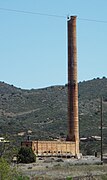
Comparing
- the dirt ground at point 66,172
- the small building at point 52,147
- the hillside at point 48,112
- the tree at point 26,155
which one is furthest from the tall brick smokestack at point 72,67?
the dirt ground at point 66,172

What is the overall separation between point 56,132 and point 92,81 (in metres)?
67.5

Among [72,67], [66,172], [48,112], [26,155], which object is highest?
[72,67]

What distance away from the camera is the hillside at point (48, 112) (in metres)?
105

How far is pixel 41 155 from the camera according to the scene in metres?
74.5

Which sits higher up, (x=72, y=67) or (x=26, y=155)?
(x=72, y=67)

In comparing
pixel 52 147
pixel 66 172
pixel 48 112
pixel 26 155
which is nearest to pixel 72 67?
pixel 52 147

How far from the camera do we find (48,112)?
13700 centimetres

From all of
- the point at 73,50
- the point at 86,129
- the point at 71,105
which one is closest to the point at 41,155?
the point at 71,105

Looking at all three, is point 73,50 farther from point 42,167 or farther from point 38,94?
point 38,94

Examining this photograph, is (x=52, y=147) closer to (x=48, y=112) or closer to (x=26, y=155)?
(x=26, y=155)

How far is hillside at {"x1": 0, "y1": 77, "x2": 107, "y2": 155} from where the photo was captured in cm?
10469

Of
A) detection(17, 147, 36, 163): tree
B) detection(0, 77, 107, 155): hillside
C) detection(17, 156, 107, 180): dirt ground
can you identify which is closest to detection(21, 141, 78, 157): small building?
detection(17, 147, 36, 163): tree

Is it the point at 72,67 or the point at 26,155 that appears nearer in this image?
the point at 26,155

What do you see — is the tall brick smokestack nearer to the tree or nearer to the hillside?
the hillside
